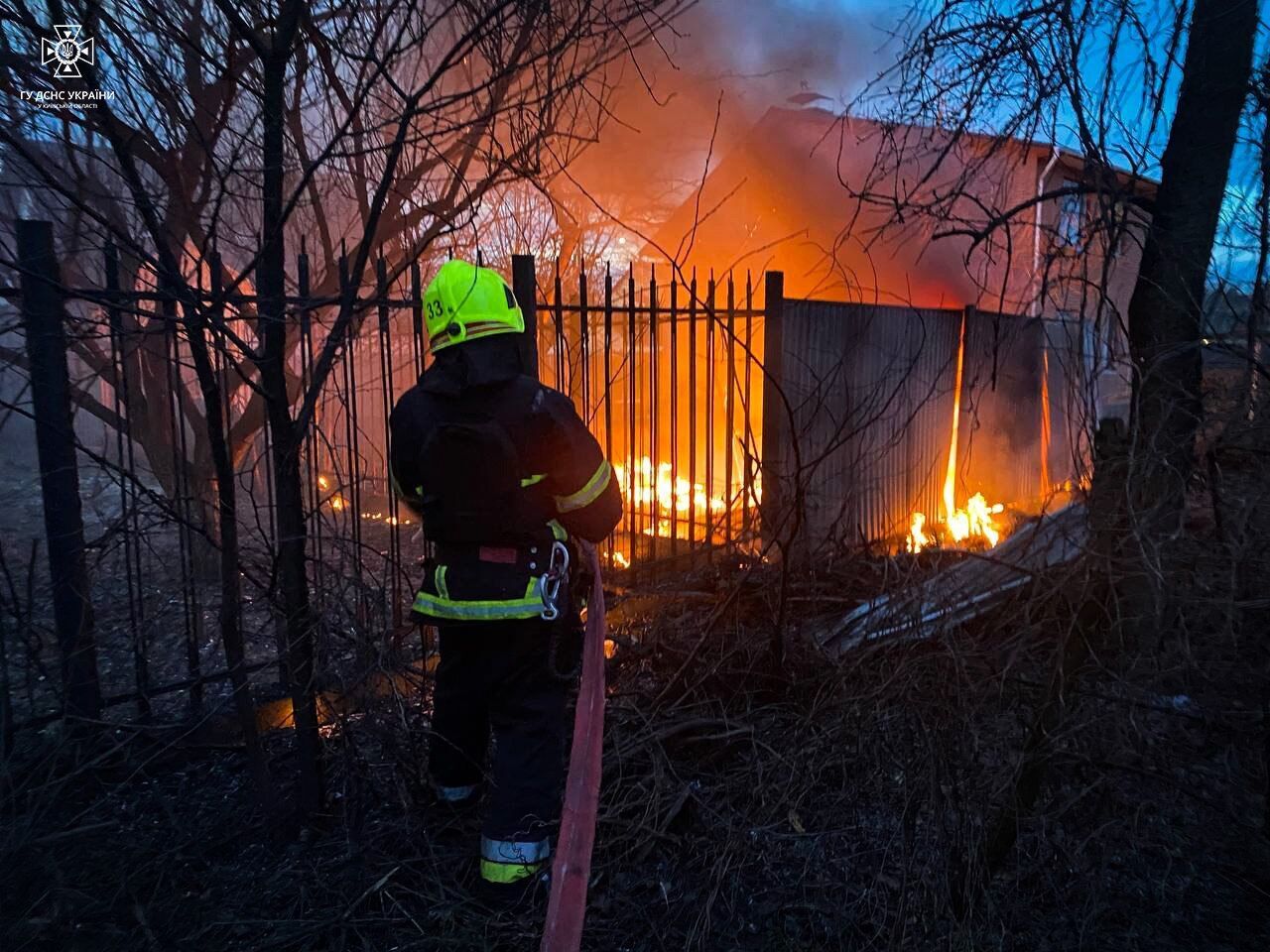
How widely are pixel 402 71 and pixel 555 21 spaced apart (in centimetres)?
409

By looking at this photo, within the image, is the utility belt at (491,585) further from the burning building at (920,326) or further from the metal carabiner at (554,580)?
the burning building at (920,326)

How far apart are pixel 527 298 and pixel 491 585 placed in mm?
1690

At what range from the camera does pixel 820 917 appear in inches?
101

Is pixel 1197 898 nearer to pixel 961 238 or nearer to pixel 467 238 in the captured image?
pixel 467 238

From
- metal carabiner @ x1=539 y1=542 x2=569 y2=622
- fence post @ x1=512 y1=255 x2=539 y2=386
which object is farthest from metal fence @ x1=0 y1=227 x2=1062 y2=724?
metal carabiner @ x1=539 y1=542 x2=569 y2=622

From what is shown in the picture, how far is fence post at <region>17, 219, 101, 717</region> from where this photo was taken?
9.43ft

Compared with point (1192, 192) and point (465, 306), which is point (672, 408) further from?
point (1192, 192)

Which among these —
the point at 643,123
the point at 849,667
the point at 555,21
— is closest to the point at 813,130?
the point at 643,123

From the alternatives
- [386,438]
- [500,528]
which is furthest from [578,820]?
[386,438]

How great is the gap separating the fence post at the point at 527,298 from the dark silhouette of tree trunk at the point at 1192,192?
8.27ft

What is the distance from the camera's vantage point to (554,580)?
2.83m

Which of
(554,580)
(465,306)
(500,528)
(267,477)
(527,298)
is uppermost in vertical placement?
(527,298)

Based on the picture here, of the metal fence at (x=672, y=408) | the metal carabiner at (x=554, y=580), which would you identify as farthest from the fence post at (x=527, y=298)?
the metal carabiner at (x=554, y=580)

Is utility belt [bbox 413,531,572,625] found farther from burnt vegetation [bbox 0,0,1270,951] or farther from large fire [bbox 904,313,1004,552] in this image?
large fire [bbox 904,313,1004,552]
